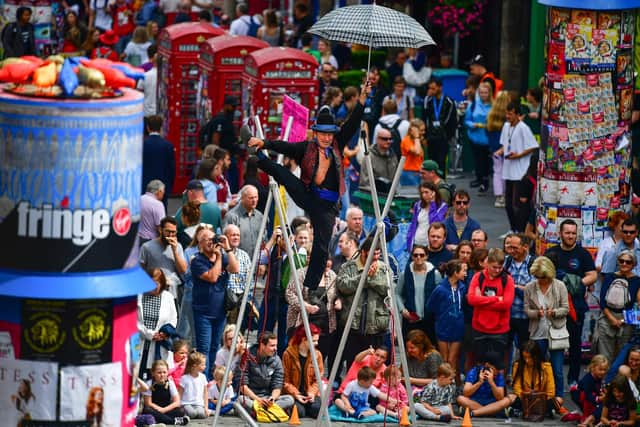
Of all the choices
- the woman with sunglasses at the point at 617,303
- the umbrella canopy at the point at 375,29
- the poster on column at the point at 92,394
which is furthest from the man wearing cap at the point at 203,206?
the poster on column at the point at 92,394

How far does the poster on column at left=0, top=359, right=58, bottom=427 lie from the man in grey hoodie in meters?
6.29

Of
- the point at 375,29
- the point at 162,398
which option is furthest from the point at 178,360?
the point at 375,29

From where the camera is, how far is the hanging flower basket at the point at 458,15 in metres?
28.1

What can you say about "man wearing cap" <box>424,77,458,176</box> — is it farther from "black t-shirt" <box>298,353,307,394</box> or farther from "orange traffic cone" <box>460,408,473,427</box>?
"orange traffic cone" <box>460,408,473,427</box>

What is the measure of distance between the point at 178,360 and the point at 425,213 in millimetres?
3788

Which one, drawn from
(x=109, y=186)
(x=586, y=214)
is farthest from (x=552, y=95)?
(x=109, y=186)

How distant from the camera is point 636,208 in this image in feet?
63.7

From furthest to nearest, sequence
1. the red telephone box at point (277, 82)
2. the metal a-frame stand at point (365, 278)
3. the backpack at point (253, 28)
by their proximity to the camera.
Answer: the backpack at point (253, 28)
the red telephone box at point (277, 82)
the metal a-frame stand at point (365, 278)

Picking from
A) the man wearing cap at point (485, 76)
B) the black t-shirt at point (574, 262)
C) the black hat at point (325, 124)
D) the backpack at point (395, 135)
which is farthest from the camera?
the man wearing cap at point (485, 76)

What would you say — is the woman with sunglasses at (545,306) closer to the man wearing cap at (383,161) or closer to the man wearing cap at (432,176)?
the man wearing cap at (432,176)

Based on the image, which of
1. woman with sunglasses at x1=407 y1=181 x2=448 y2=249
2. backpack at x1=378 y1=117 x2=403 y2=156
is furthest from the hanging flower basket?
woman with sunglasses at x1=407 y1=181 x2=448 y2=249

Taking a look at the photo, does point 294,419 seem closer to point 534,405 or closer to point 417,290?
point 417,290

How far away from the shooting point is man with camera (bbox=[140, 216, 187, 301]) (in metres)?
16.1

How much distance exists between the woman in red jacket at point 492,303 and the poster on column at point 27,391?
7.18m
